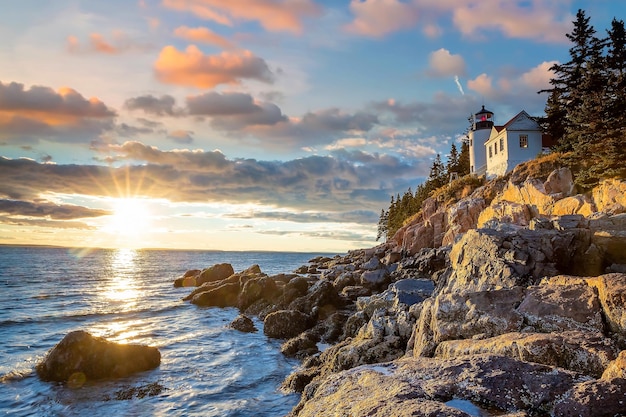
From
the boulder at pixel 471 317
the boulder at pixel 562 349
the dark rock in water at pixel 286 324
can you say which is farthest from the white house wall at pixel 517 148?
the boulder at pixel 562 349

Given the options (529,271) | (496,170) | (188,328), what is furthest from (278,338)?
(496,170)

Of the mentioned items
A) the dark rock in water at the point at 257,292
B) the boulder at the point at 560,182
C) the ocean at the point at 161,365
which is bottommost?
the ocean at the point at 161,365

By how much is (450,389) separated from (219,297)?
2809 centimetres

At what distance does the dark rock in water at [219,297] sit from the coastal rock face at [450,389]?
25.8m

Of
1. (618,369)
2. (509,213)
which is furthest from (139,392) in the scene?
(509,213)

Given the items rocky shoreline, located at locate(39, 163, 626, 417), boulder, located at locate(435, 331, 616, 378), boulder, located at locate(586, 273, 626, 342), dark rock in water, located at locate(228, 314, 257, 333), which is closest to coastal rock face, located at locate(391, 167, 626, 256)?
rocky shoreline, located at locate(39, 163, 626, 417)

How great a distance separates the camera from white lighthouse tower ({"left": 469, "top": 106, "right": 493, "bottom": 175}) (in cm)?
5175

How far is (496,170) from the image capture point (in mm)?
44625

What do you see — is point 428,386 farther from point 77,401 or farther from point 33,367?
point 33,367

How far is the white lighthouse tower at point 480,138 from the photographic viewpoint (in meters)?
51.8

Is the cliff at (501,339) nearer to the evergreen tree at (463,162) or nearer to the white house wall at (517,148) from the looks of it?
the white house wall at (517,148)

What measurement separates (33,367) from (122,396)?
5.85 metres

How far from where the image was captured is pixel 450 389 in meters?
6.03

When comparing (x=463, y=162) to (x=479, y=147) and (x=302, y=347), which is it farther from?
(x=302, y=347)
